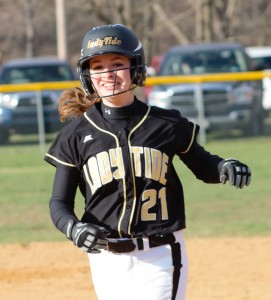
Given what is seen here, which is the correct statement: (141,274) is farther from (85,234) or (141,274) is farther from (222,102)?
(222,102)

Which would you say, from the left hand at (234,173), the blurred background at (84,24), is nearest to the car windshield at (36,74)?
the blurred background at (84,24)

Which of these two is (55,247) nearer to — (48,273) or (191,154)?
(48,273)

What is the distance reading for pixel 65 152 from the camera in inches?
150

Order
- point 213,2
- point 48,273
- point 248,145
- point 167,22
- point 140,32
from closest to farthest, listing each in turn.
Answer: point 48,273 < point 248,145 < point 213,2 < point 167,22 < point 140,32

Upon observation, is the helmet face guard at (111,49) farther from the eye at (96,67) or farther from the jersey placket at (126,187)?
the jersey placket at (126,187)

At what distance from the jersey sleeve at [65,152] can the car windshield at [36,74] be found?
14.5m

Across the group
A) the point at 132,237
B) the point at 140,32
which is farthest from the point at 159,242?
the point at 140,32

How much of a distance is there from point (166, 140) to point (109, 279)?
0.63m

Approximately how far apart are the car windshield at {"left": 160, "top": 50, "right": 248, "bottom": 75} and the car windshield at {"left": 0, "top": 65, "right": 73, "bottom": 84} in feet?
6.76

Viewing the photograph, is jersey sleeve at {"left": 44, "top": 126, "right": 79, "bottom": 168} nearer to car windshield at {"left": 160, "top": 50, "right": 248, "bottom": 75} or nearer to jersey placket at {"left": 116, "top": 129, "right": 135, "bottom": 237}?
jersey placket at {"left": 116, "top": 129, "right": 135, "bottom": 237}

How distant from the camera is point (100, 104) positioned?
396 centimetres

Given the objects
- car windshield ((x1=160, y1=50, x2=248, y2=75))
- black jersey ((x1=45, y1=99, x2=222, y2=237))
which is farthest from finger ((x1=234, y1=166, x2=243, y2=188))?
car windshield ((x1=160, y1=50, x2=248, y2=75))

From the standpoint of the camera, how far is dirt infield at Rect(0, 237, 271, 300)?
252 inches

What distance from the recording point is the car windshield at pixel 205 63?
58.6ft
